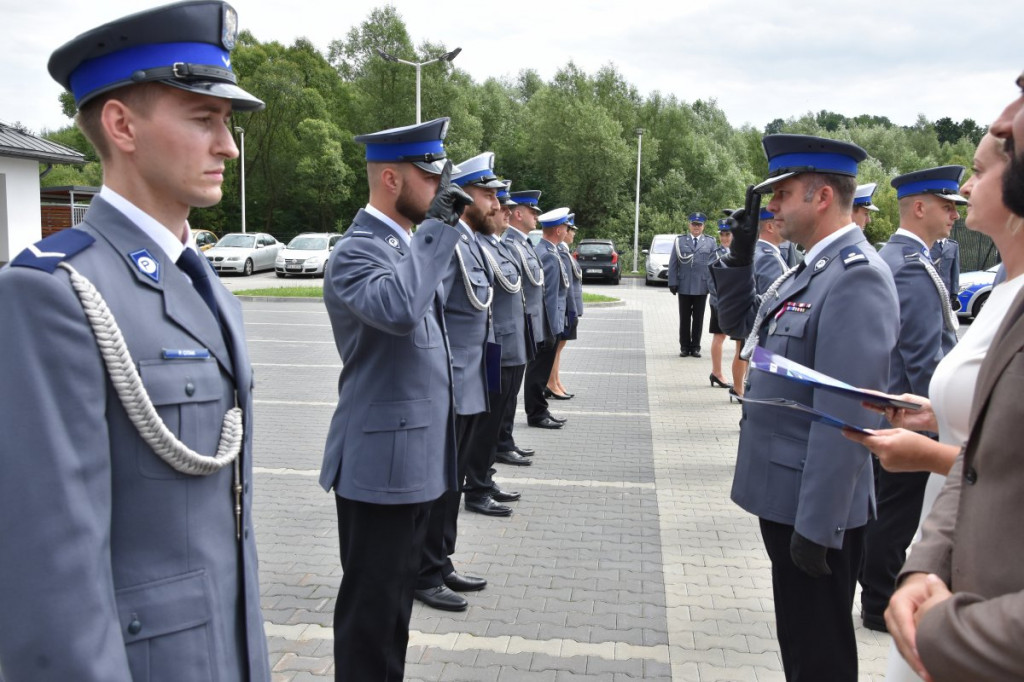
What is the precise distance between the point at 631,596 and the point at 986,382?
317cm

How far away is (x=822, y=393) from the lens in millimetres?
2762

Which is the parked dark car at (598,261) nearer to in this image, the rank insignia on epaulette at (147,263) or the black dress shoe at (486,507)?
the black dress shoe at (486,507)

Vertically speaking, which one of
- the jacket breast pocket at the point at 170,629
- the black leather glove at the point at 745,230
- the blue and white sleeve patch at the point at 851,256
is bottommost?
the jacket breast pocket at the point at 170,629

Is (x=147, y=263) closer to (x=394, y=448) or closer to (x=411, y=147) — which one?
(x=394, y=448)

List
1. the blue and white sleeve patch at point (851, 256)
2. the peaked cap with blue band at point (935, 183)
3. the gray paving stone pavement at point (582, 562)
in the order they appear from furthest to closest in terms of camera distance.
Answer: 1. the peaked cap with blue band at point (935, 183)
2. the gray paving stone pavement at point (582, 562)
3. the blue and white sleeve patch at point (851, 256)

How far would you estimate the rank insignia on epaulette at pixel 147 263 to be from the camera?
5.36ft

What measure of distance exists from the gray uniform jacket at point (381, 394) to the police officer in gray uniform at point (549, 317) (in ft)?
17.1

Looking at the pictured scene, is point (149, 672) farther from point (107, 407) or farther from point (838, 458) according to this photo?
point (838, 458)

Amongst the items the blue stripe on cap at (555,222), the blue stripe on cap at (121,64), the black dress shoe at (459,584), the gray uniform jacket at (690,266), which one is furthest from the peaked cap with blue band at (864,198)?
the blue stripe on cap at (121,64)

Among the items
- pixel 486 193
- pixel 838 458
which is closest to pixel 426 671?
pixel 838 458

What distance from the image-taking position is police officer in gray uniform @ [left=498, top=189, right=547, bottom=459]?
725cm

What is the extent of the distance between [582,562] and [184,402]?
3660mm

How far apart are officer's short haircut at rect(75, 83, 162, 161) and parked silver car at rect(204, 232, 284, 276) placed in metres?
29.1

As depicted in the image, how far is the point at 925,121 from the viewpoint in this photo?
308 ft
